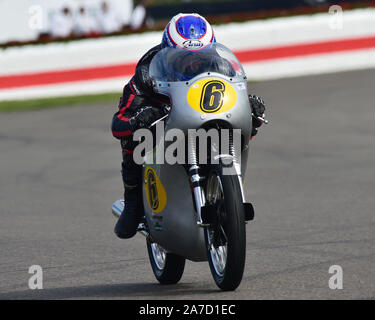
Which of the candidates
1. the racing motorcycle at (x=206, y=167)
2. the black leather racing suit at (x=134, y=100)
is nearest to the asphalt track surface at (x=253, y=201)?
the racing motorcycle at (x=206, y=167)

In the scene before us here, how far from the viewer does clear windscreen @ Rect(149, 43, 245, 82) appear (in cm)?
605

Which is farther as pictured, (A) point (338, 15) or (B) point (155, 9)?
(B) point (155, 9)

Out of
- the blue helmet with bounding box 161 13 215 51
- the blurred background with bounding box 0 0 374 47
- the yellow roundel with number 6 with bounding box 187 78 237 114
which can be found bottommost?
the blurred background with bounding box 0 0 374 47

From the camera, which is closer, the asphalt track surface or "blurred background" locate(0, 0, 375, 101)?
the asphalt track surface

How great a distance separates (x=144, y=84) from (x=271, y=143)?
7.97 metres

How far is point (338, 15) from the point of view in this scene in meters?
20.4

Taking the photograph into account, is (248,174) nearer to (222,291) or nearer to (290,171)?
(290,171)

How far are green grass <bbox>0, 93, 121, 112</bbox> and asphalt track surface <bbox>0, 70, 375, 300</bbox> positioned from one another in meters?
0.58

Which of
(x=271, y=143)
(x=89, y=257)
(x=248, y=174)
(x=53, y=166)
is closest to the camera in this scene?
(x=89, y=257)

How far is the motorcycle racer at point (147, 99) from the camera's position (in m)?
6.15

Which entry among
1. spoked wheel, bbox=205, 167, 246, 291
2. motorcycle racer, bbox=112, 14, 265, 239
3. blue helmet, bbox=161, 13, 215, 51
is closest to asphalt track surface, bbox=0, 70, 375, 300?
spoked wheel, bbox=205, 167, 246, 291

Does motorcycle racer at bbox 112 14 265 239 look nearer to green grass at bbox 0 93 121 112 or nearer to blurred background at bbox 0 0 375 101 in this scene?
green grass at bbox 0 93 121 112

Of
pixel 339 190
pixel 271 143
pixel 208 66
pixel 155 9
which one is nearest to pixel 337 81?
pixel 271 143

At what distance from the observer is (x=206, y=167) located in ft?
19.8
